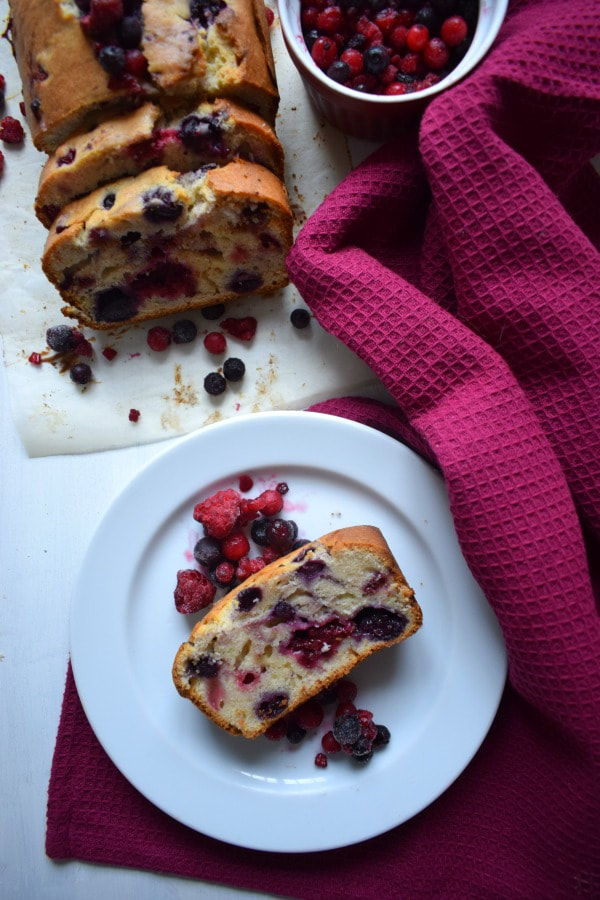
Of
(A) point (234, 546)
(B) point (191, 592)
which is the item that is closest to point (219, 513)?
(A) point (234, 546)

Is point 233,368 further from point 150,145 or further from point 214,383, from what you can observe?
point 150,145

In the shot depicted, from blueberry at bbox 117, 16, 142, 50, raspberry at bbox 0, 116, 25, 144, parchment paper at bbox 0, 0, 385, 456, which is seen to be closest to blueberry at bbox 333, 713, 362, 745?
parchment paper at bbox 0, 0, 385, 456

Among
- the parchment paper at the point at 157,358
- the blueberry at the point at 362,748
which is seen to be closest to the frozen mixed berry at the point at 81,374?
the parchment paper at the point at 157,358

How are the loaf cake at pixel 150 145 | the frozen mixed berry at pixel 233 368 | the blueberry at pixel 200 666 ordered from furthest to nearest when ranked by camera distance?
the frozen mixed berry at pixel 233 368 → the blueberry at pixel 200 666 → the loaf cake at pixel 150 145

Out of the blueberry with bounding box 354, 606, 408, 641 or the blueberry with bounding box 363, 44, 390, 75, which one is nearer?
the blueberry with bounding box 363, 44, 390, 75

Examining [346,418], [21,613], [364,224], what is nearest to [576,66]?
[364,224]

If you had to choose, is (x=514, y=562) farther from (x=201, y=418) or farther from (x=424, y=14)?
(x=424, y=14)

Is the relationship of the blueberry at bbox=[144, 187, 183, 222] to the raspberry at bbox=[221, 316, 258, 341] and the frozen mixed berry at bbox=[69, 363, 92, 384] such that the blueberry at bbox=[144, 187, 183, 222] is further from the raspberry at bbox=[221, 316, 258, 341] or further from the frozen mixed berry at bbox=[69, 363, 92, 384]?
the frozen mixed berry at bbox=[69, 363, 92, 384]

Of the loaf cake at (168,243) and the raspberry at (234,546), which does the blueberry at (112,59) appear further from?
the raspberry at (234,546)
